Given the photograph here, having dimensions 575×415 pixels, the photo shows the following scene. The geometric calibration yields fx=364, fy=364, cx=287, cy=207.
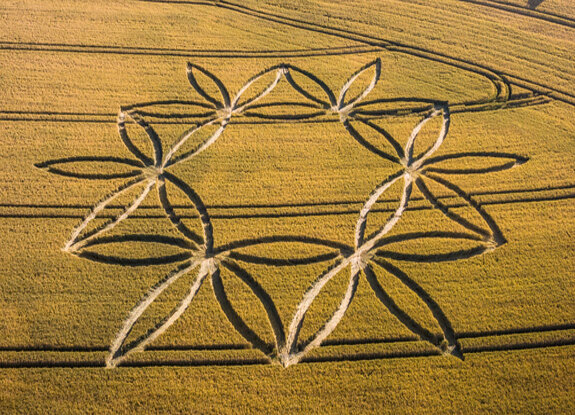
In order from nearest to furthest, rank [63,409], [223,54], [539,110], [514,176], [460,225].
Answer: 1. [63,409]
2. [460,225]
3. [514,176]
4. [539,110]
5. [223,54]

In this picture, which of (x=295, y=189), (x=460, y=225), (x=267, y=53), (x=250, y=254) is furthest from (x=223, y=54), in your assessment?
(x=460, y=225)

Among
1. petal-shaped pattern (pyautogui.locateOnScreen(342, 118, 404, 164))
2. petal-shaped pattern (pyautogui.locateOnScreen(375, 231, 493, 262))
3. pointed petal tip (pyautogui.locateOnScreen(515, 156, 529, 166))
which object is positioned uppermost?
pointed petal tip (pyautogui.locateOnScreen(515, 156, 529, 166))

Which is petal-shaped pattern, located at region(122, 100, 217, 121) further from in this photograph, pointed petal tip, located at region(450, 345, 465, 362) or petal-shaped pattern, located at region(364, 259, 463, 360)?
pointed petal tip, located at region(450, 345, 465, 362)

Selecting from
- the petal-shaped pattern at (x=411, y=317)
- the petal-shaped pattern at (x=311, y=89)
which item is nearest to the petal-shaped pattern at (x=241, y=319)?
the petal-shaped pattern at (x=411, y=317)

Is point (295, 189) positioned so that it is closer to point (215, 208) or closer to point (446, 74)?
point (215, 208)

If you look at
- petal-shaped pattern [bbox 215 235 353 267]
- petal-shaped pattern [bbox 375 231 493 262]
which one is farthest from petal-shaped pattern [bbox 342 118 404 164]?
petal-shaped pattern [bbox 215 235 353 267]

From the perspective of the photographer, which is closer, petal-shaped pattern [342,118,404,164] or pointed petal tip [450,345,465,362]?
pointed petal tip [450,345,465,362]
